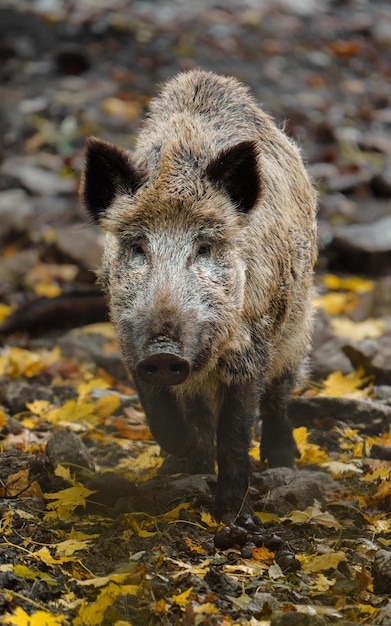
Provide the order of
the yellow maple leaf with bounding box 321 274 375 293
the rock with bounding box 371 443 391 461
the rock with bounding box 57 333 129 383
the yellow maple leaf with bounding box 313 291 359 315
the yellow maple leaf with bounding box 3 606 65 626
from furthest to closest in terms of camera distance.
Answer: the yellow maple leaf with bounding box 321 274 375 293 → the yellow maple leaf with bounding box 313 291 359 315 → the rock with bounding box 57 333 129 383 → the rock with bounding box 371 443 391 461 → the yellow maple leaf with bounding box 3 606 65 626

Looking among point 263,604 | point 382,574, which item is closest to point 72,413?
point 263,604

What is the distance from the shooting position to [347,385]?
7.40 m

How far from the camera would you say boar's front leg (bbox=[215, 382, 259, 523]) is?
5184 mm

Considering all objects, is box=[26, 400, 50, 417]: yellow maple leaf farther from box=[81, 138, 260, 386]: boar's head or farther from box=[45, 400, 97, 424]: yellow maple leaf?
box=[81, 138, 260, 386]: boar's head

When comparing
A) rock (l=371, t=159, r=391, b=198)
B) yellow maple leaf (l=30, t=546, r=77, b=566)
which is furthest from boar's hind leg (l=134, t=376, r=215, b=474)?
rock (l=371, t=159, r=391, b=198)

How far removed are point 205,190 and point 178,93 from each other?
123 cm

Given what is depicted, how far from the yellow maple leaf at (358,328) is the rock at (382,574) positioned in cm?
447

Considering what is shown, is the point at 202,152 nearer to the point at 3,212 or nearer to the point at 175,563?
the point at 175,563

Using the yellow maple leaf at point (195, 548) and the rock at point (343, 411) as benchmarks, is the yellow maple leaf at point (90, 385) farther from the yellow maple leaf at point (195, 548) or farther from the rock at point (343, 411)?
the yellow maple leaf at point (195, 548)

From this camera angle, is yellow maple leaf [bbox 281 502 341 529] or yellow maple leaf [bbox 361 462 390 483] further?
yellow maple leaf [bbox 361 462 390 483]

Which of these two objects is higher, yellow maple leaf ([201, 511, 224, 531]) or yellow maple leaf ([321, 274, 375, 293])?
yellow maple leaf ([321, 274, 375, 293])

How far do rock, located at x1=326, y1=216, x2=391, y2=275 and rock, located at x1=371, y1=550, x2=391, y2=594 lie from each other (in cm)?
674

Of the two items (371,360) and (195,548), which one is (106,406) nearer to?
(371,360)

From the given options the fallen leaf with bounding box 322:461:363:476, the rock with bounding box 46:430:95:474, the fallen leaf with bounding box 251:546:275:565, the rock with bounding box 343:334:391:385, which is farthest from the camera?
the rock with bounding box 343:334:391:385
